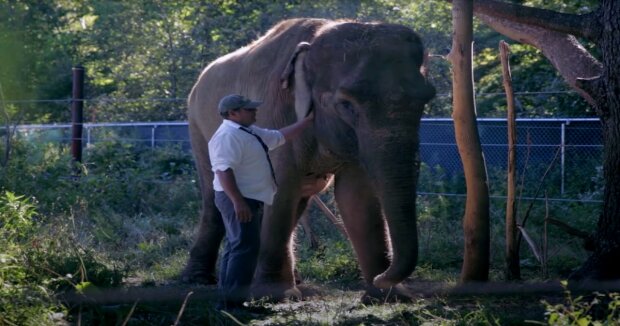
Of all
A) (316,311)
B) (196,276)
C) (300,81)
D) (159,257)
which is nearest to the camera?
(316,311)

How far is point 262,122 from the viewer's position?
9.07m

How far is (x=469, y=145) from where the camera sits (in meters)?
8.26

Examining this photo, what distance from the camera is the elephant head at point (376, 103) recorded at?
7.38 metres

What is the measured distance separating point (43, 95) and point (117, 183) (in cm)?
1607

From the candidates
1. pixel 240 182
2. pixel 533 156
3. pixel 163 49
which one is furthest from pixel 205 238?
pixel 163 49

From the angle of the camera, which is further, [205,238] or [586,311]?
[205,238]

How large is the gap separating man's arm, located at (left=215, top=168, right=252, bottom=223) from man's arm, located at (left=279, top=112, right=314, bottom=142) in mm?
899

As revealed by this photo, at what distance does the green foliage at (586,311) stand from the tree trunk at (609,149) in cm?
50

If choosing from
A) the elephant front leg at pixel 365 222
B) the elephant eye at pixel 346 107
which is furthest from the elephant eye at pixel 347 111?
the elephant front leg at pixel 365 222

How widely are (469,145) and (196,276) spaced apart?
3287 millimetres

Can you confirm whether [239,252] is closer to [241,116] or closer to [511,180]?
[241,116]

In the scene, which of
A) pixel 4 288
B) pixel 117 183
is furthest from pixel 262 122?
pixel 117 183

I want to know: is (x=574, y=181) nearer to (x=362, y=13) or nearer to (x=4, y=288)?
(x=362, y=13)

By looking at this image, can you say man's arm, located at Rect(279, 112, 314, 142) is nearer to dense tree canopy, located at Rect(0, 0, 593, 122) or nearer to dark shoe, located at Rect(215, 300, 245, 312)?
→ dark shoe, located at Rect(215, 300, 245, 312)
